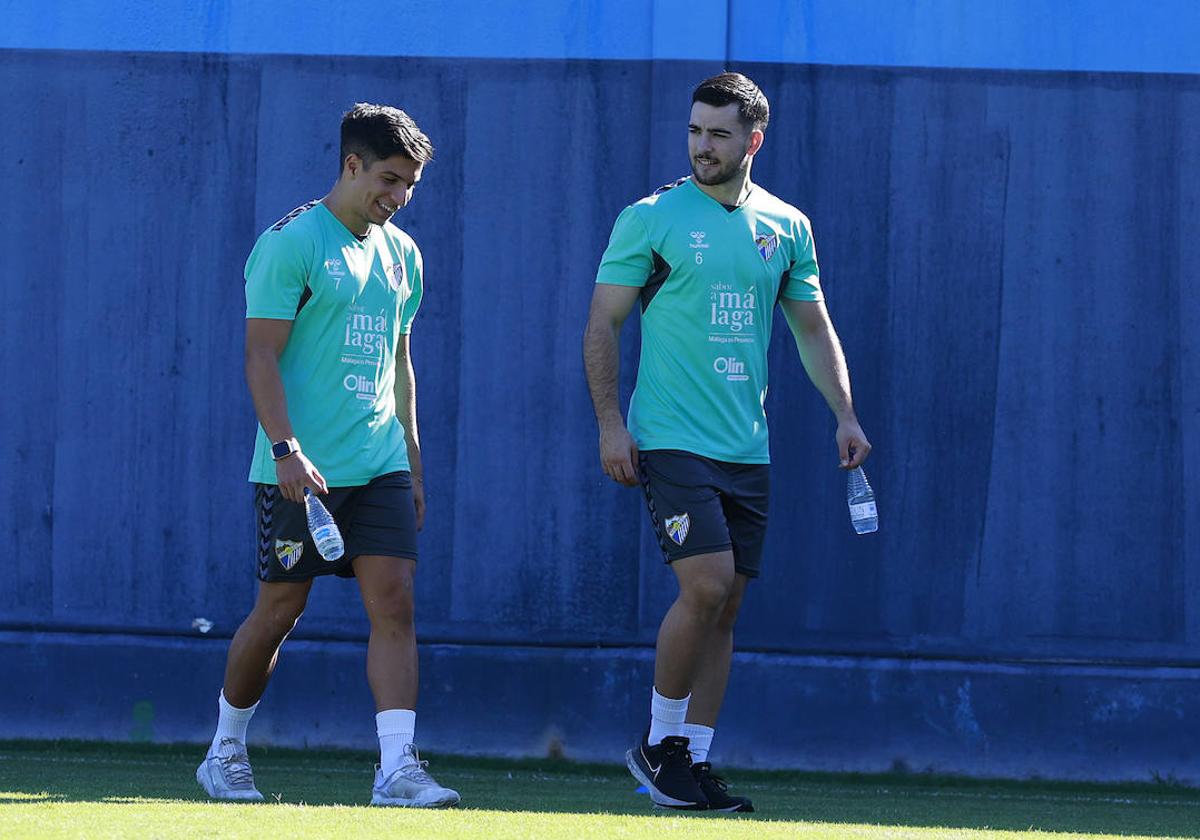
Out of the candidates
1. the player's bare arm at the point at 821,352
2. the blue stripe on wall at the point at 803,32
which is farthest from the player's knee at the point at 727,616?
the blue stripe on wall at the point at 803,32

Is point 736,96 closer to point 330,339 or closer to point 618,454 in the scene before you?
point 618,454

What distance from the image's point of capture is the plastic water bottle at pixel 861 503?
567 cm

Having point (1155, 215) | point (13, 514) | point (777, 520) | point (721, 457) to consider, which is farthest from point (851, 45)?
point (13, 514)

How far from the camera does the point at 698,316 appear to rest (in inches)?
221

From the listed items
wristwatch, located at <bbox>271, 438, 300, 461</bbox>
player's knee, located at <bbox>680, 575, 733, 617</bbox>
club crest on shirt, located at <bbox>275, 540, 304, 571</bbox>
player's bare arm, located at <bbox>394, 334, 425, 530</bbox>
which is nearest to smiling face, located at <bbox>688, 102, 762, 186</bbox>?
player's bare arm, located at <bbox>394, 334, 425, 530</bbox>

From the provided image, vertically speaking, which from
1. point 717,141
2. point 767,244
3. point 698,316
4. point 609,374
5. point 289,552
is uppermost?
point 717,141

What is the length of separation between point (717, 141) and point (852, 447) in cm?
99

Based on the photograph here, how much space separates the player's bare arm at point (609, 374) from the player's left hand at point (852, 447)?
0.63 metres

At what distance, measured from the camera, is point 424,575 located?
7.30m

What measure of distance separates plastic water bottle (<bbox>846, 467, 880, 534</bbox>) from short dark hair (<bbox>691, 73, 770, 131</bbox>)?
1088mm

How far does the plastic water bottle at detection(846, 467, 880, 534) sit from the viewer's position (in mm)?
5672

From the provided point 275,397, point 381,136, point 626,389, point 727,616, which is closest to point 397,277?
point 381,136

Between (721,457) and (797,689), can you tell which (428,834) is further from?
(797,689)

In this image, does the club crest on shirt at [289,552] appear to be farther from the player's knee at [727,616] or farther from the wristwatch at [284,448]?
the player's knee at [727,616]
